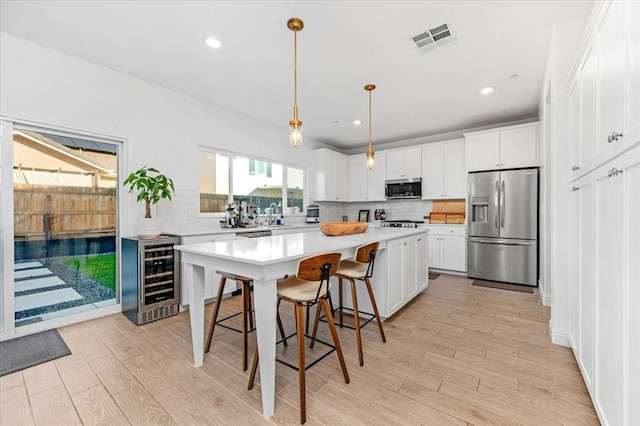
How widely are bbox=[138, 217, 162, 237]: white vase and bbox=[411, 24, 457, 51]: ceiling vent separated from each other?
3.22 metres

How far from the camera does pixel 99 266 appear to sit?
3.21m

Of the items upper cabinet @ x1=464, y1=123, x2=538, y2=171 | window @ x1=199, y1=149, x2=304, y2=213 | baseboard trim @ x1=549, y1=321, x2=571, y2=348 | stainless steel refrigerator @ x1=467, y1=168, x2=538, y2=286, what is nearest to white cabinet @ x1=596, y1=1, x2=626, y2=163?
baseboard trim @ x1=549, y1=321, x2=571, y2=348

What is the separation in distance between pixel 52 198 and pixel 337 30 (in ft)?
10.5

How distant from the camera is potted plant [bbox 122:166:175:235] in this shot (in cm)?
302

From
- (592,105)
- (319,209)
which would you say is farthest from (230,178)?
(592,105)

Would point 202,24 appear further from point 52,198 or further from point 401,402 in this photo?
point 401,402

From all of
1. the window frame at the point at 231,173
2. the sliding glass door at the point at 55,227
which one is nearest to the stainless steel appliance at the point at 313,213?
the window frame at the point at 231,173

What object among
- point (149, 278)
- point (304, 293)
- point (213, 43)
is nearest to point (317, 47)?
point (213, 43)

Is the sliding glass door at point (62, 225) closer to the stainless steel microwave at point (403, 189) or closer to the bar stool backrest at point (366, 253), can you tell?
the bar stool backrest at point (366, 253)

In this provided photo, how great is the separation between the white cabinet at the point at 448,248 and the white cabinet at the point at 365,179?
1394 mm

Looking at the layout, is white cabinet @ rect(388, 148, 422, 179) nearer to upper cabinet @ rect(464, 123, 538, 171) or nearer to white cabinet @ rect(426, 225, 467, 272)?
upper cabinet @ rect(464, 123, 538, 171)

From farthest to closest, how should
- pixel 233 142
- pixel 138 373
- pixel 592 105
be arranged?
pixel 233 142 → pixel 138 373 → pixel 592 105

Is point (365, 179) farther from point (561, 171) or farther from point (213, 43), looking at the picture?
point (213, 43)

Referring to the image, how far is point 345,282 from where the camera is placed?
118 inches
